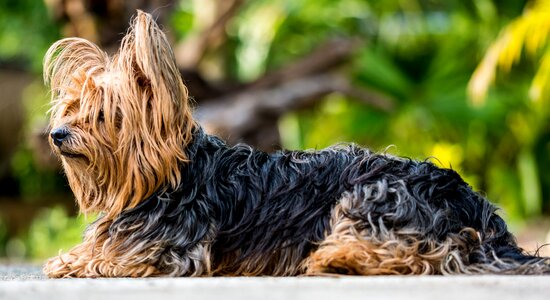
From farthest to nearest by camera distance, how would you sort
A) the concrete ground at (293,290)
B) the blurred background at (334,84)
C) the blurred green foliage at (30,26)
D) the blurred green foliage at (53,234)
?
1. the blurred green foliage at (30,26)
2. the blurred green foliage at (53,234)
3. the blurred background at (334,84)
4. the concrete ground at (293,290)

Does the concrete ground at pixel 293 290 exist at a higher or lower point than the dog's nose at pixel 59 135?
lower

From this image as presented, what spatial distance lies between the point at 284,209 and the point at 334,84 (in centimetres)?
850

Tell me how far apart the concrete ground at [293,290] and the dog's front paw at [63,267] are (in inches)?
41.0

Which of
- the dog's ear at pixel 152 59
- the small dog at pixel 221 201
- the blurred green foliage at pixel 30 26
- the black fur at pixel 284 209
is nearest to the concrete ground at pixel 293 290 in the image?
the small dog at pixel 221 201

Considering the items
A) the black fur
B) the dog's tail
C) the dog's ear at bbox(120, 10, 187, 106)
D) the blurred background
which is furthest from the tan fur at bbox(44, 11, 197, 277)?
the blurred background

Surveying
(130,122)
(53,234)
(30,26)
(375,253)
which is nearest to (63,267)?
(130,122)

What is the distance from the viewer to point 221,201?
18.8 feet

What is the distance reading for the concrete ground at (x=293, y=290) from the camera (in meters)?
4.07

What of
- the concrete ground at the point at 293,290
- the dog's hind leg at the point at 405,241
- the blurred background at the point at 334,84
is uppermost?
the blurred background at the point at 334,84

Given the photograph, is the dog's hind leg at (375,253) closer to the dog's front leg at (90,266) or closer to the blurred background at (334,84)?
the dog's front leg at (90,266)

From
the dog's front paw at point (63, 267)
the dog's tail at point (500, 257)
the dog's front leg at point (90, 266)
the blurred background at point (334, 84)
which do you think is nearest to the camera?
the dog's tail at point (500, 257)

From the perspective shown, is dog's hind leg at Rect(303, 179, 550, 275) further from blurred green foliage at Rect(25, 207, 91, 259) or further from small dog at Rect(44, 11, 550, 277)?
blurred green foliage at Rect(25, 207, 91, 259)

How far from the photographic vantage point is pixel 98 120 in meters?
5.63

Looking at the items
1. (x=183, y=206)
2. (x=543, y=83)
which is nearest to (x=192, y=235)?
(x=183, y=206)
